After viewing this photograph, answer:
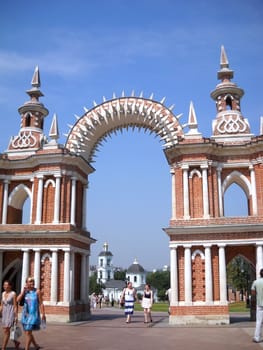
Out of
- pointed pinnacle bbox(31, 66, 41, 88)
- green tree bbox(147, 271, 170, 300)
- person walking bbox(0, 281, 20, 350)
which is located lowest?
green tree bbox(147, 271, 170, 300)

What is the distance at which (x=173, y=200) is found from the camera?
23984 millimetres

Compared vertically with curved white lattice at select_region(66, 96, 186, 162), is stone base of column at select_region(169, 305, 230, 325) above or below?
below

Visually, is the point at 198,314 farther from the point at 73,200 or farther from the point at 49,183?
the point at 49,183

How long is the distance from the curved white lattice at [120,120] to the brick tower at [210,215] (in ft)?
5.00

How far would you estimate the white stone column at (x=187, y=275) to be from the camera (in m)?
21.9

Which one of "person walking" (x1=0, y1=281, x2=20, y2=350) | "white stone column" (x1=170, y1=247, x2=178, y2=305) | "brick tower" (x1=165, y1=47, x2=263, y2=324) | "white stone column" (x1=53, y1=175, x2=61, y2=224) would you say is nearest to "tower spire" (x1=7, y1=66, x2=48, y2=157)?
"white stone column" (x1=53, y1=175, x2=61, y2=224)

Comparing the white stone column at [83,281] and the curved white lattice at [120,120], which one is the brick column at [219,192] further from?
the white stone column at [83,281]

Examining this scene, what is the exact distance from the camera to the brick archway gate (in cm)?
2219

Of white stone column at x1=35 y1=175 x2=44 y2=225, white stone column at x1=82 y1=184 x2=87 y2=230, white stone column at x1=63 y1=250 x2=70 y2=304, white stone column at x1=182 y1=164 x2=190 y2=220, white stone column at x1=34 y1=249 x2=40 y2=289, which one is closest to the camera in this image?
white stone column at x1=182 y1=164 x2=190 y2=220

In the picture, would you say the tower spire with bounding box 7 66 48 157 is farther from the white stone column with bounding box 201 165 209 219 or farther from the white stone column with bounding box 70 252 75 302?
the white stone column with bounding box 201 165 209 219

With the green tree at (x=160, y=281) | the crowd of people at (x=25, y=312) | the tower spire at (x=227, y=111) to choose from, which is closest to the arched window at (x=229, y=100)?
the tower spire at (x=227, y=111)

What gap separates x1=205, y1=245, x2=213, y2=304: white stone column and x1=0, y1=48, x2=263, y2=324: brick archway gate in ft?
0.16

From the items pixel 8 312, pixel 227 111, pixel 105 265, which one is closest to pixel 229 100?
pixel 227 111

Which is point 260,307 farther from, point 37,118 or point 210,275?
point 37,118
